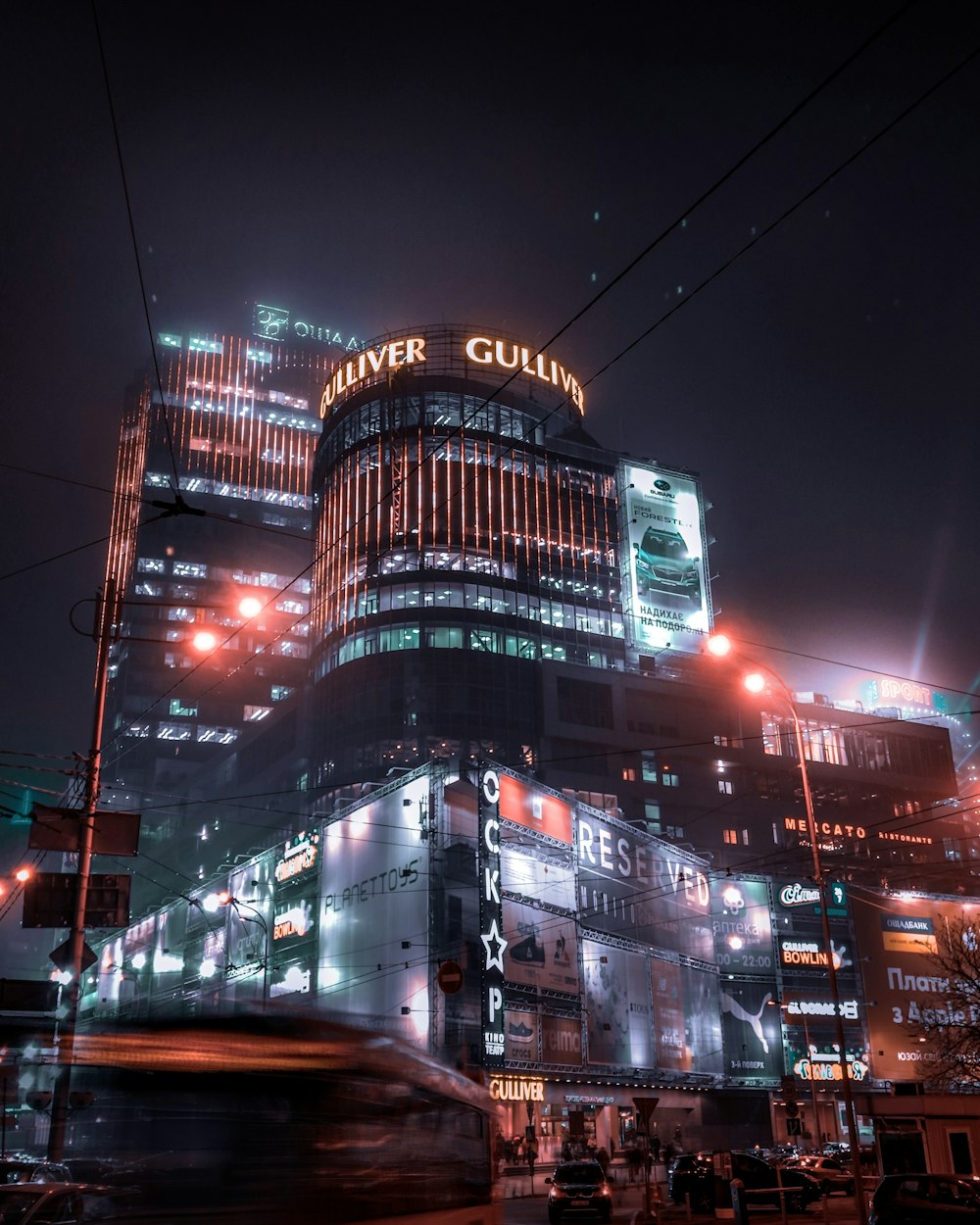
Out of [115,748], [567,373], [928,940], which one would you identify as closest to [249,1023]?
[928,940]

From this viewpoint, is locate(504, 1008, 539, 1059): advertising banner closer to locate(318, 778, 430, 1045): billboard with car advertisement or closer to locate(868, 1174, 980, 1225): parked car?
locate(318, 778, 430, 1045): billboard with car advertisement

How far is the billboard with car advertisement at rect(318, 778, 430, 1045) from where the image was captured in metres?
50.2

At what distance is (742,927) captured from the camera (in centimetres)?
7231

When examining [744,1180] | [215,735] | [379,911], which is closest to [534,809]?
[379,911]

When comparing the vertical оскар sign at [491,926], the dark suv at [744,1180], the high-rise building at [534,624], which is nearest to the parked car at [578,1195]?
the dark suv at [744,1180]

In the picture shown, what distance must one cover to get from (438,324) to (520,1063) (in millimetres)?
90358

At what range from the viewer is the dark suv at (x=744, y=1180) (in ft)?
101

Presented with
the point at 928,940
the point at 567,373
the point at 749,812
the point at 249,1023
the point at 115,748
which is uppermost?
the point at 567,373

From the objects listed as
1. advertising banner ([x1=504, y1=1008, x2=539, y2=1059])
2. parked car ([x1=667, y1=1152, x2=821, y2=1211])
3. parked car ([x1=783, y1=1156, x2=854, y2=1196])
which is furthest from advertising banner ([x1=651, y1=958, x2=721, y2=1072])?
parked car ([x1=667, y1=1152, x2=821, y2=1211])

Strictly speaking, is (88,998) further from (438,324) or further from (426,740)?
(438,324)

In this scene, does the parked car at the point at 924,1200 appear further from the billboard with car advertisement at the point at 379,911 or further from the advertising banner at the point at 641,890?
the advertising banner at the point at 641,890

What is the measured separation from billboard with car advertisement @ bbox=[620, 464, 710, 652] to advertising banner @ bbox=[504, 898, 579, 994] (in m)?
64.9

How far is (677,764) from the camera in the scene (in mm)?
109375

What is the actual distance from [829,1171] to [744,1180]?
38.3ft
